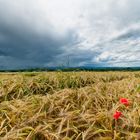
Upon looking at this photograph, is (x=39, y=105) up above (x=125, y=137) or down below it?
above

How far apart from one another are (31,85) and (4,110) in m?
2.92

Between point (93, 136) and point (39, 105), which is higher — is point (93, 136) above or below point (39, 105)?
below

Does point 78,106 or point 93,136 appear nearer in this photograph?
point 93,136

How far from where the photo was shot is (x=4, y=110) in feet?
13.5

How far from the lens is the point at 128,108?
423 centimetres

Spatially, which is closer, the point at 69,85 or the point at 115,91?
the point at 115,91

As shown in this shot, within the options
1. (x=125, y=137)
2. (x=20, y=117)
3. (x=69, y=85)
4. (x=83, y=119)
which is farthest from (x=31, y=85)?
(x=125, y=137)

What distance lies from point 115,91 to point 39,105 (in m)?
2.09

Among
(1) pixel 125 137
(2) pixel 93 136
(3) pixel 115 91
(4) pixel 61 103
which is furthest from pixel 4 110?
(3) pixel 115 91

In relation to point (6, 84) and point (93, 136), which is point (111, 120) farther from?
point (6, 84)

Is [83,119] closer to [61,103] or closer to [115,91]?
[61,103]

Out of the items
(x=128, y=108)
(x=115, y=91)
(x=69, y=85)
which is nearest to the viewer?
(x=128, y=108)

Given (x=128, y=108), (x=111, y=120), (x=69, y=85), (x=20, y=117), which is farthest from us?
(x=69, y=85)

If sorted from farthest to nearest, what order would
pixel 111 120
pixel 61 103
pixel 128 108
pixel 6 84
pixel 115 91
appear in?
pixel 6 84 < pixel 115 91 < pixel 61 103 < pixel 128 108 < pixel 111 120
